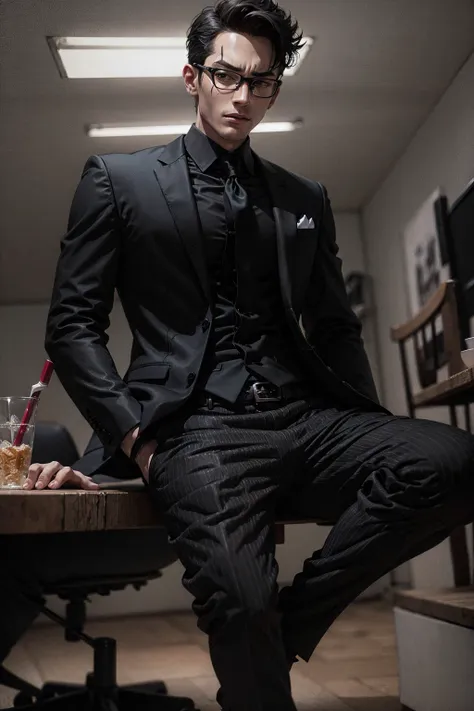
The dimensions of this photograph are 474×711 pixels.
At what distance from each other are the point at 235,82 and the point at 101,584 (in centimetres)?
Answer: 140

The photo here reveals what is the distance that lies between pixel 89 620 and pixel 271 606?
416 cm

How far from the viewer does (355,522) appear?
123cm

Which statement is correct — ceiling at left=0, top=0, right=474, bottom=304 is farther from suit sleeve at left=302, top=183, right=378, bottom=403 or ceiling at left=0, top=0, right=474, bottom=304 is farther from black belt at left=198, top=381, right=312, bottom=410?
black belt at left=198, top=381, right=312, bottom=410

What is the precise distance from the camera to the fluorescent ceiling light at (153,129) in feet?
13.2

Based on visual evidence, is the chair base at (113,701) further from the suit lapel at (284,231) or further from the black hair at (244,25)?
the black hair at (244,25)

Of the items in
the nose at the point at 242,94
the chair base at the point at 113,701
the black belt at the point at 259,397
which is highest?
the nose at the point at 242,94

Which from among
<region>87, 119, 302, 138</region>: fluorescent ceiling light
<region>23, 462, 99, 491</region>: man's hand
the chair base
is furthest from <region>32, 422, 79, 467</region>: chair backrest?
<region>87, 119, 302, 138</region>: fluorescent ceiling light

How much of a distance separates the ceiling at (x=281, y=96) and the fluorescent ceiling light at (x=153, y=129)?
0.22 feet

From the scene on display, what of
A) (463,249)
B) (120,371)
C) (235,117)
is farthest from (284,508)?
(120,371)

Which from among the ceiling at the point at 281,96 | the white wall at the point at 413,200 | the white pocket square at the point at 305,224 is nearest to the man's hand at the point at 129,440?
the white pocket square at the point at 305,224

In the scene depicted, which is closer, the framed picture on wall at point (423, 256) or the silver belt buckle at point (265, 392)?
the silver belt buckle at point (265, 392)

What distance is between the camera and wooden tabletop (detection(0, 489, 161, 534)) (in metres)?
1.31

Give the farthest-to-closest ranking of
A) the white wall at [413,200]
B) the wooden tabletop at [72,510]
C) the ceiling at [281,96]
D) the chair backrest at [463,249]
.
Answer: the white wall at [413,200] < the ceiling at [281,96] < the chair backrest at [463,249] < the wooden tabletop at [72,510]

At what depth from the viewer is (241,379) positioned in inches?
54.3
